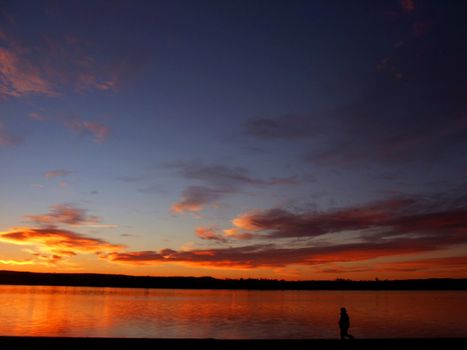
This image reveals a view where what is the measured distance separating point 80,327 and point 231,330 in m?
20.5

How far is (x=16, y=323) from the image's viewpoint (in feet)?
220
